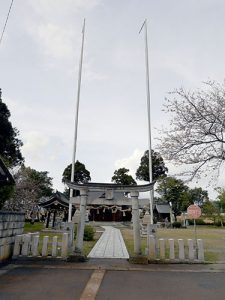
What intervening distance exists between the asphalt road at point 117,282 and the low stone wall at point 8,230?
69cm

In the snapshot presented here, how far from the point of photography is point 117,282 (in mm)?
6645

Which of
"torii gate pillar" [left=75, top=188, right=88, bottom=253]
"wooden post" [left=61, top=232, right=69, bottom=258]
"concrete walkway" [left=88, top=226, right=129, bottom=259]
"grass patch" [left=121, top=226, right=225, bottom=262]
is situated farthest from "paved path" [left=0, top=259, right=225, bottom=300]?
"grass patch" [left=121, top=226, right=225, bottom=262]

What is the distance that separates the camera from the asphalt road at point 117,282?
5.61 m

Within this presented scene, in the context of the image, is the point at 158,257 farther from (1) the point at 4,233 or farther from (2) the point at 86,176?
(2) the point at 86,176

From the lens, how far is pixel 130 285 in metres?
6.42

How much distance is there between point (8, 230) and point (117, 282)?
170 inches

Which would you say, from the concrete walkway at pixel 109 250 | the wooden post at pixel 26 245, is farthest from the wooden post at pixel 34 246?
the concrete walkway at pixel 109 250

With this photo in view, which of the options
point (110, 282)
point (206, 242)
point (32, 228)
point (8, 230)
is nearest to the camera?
point (110, 282)

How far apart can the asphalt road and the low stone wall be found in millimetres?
691

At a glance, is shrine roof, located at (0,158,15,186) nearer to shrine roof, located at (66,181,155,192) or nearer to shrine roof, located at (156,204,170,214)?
A: shrine roof, located at (66,181,155,192)

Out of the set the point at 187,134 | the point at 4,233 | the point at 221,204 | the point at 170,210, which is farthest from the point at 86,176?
the point at 4,233

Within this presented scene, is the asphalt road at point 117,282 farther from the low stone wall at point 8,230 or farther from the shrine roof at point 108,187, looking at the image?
the shrine roof at point 108,187

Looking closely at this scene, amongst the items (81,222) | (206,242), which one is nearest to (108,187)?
(81,222)

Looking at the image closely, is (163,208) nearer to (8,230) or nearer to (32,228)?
(32,228)
